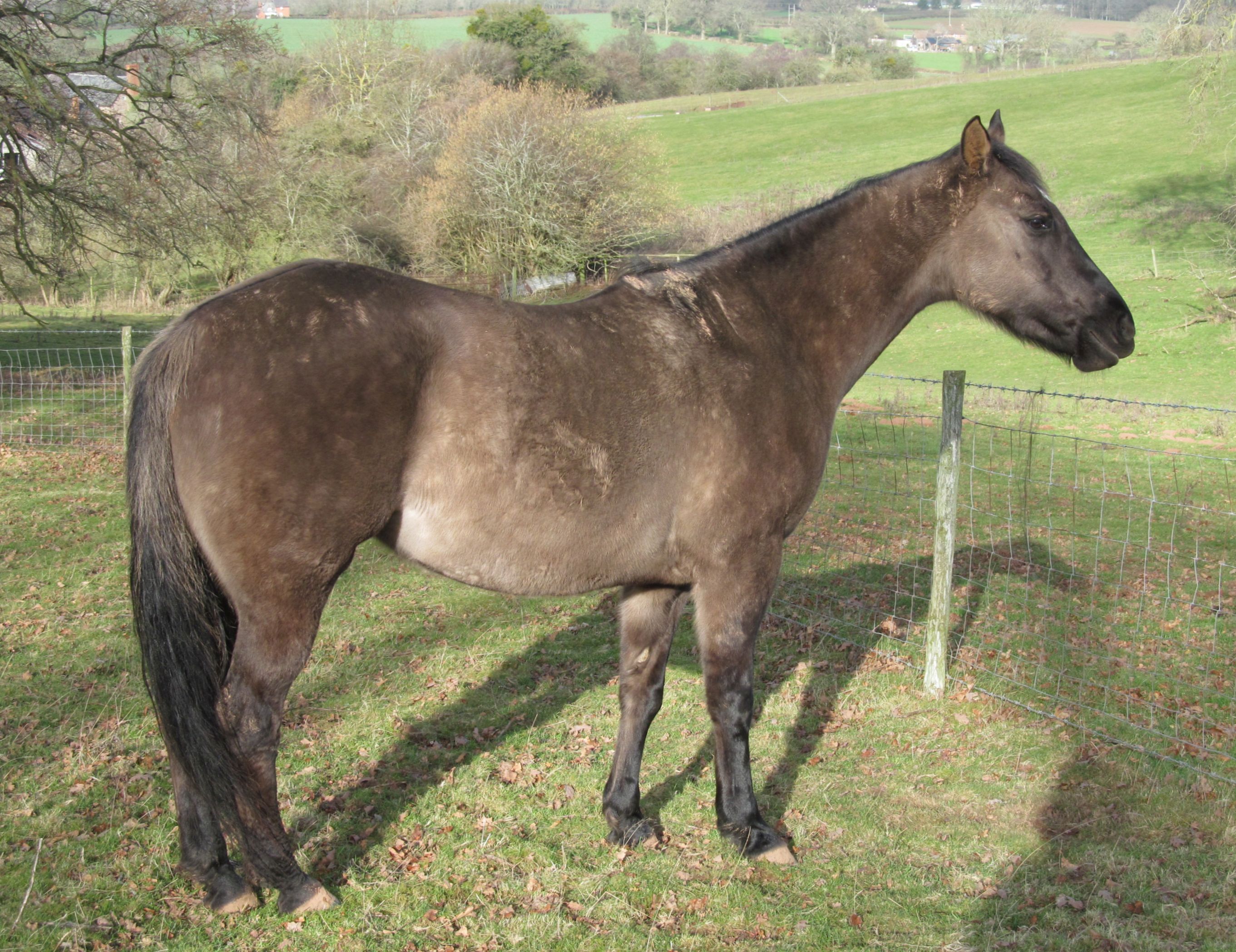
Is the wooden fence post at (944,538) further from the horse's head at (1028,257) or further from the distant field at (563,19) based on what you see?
the distant field at (563,19)

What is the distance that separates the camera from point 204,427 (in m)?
3.07

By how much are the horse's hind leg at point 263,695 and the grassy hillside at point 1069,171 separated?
12703 mm

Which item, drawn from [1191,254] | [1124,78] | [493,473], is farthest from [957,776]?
[1124,78]

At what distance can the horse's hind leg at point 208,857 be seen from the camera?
3449mm

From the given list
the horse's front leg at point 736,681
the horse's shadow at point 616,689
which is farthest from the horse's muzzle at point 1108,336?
the horse's shadow at point 616,689

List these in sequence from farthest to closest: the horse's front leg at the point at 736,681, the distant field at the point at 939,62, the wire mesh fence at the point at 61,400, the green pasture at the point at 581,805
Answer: the distant field at the point at 939,62 → the wire mesh fence at the point at 61,400 → the horse's front leg at the point at 736,681 → the green pasture at the point at 581,805

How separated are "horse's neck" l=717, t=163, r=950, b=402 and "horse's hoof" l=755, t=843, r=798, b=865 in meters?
1.96

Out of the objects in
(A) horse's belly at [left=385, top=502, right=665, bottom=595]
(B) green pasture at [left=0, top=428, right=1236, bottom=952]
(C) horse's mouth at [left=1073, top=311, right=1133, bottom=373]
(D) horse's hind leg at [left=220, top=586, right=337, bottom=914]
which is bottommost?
(B) green pasture at [left=0, top=428, right=1236, bottom=952]

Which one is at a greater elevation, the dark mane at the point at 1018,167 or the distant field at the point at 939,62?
the distant field at the point at 939,62

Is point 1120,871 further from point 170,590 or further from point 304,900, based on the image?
point 170,590

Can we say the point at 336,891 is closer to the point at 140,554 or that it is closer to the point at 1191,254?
the point at 140,554

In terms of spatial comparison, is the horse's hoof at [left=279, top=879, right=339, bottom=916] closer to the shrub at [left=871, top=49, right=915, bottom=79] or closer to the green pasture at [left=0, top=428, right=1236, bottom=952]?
the green pasture at [left=0, top=428, right=1236, bottom=952]

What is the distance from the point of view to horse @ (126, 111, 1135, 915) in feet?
10.2

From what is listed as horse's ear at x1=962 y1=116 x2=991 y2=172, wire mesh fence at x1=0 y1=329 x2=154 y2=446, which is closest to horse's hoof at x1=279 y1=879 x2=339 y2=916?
horse's ear at x1=962 y1=116 x2=991 y2=172
